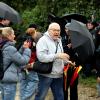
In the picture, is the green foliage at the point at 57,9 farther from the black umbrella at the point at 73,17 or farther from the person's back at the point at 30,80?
the person's back at the point at 30,80

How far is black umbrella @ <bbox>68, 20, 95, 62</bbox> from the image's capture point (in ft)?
25.9

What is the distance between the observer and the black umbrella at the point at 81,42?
7885 mm

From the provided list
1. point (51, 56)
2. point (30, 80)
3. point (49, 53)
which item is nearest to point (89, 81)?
point (30, 80)

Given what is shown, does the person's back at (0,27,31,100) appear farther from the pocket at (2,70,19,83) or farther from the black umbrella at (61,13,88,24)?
the black umbrella at (61,13,88,24)

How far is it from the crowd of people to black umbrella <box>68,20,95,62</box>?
0.73 ft

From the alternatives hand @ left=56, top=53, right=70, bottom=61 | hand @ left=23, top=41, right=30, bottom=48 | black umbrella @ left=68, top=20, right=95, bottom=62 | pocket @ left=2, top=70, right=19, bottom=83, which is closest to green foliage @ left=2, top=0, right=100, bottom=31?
black umbrella @ left=68, top=20, right=95, bottom=62

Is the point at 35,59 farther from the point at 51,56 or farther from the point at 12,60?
the point at 12,60

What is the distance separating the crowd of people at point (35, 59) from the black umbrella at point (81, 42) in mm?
223

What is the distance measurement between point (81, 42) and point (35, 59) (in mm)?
1054

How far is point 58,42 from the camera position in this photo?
7.85 m

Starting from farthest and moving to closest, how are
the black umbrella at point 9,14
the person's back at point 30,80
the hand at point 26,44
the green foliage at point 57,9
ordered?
the green foliage at point 57,9
the black umbrella at point 9,14
the person's back at point 30,80
the hand at point 26,44

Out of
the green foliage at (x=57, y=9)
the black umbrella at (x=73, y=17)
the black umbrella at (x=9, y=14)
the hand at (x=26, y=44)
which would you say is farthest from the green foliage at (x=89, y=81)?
the hand at (x=26, y=44)

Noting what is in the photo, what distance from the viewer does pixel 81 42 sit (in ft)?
25.9

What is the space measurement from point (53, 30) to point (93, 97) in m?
2.98
